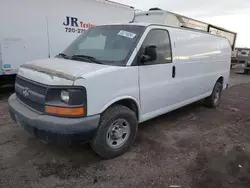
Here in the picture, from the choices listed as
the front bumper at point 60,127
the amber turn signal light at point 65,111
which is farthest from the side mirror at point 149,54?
the amber turn signal light at point 65,111

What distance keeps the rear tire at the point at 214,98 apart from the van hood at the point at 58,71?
418cm

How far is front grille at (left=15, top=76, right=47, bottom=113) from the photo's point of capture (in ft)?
9.63

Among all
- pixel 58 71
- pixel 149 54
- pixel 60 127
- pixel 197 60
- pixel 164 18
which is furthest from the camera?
pixel 164 18

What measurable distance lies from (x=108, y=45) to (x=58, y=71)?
1.10 m

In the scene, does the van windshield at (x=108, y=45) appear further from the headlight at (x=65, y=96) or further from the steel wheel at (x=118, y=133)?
the steel wheel at (x=118, y=133)

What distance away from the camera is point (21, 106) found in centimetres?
335

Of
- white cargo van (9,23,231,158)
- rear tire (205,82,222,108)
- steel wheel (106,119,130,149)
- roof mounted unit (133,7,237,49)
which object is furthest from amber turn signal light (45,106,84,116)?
roof mounted unit (133,7,237,49)

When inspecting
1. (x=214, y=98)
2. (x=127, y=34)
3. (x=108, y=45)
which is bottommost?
(x=214, y=98)

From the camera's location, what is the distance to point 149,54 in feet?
11.9

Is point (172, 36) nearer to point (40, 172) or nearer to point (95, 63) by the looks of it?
point (95, 63)

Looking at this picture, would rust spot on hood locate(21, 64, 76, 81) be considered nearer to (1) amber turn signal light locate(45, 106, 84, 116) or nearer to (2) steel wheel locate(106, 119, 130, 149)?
(1) amber turn signal light locate(45, 106, 84, 116)

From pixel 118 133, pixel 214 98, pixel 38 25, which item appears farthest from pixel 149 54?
pixel 38 25

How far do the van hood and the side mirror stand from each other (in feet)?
2.43

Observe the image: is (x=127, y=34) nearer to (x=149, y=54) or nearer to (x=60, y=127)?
(x=149, y=54)
